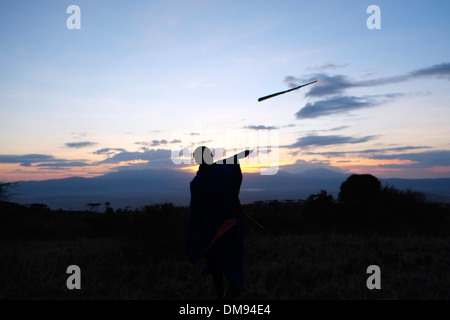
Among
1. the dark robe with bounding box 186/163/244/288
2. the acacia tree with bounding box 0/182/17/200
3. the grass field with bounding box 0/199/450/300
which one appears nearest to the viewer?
the dark robe with bounding box 186/163/244/288

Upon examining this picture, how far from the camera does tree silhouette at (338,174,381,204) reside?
1579 centimetres

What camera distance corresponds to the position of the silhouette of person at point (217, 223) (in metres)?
5.42

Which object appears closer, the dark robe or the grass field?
the dark robe

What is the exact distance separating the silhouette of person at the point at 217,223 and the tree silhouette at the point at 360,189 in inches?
451

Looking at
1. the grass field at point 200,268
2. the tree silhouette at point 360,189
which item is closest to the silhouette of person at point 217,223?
the grass field at point 200,268

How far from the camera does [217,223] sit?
5449 millimetres

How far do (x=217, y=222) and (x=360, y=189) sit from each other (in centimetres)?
1238

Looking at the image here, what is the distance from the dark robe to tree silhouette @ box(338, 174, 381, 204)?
11.4 metres

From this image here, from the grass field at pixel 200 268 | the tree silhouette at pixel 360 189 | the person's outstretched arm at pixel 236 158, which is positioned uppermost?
the person's outstretched arm at pixel 236 158

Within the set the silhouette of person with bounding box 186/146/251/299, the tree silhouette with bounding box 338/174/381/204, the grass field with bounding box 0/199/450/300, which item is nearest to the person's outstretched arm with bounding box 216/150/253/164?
the silhouette of person with bounding box 186/146/251/299

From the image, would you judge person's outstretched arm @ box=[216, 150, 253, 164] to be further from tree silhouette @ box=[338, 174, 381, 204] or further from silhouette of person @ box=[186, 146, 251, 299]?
tree silhouette @ box=[338, 174, 381, 204]

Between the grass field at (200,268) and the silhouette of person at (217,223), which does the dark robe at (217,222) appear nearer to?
the silhouette of person at (217,223)

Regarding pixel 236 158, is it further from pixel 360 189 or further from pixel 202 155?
pixel 360 189

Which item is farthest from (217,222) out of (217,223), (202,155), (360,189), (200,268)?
(360,189)
